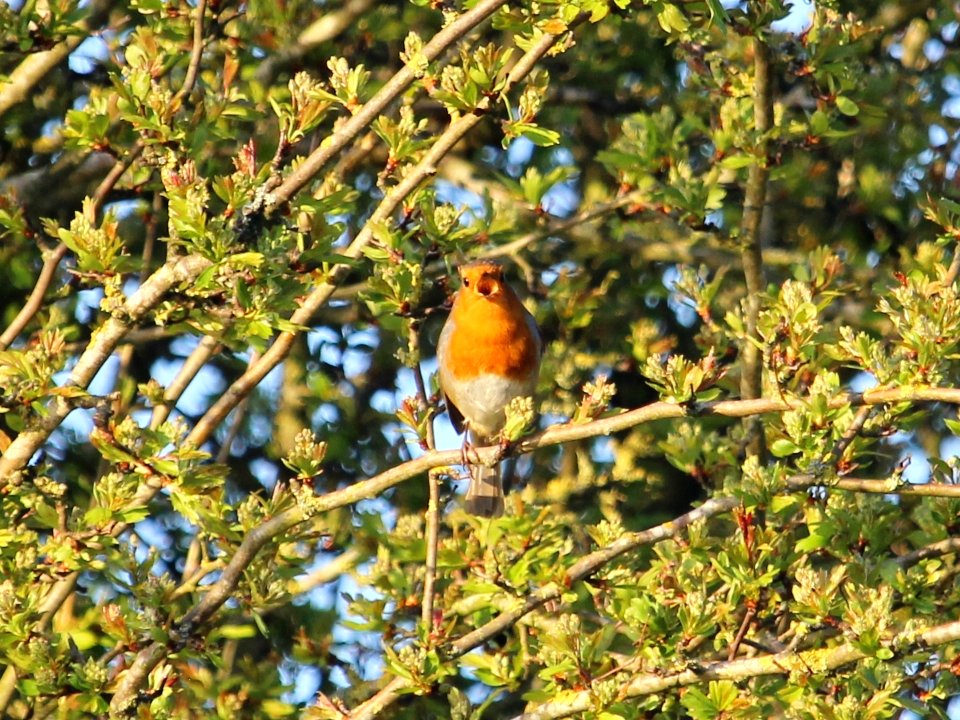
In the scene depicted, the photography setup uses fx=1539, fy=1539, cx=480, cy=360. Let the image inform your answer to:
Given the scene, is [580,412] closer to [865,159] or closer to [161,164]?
[161,164]

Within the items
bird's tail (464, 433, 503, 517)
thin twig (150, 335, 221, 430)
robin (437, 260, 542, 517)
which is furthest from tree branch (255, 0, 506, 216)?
bird's tail (464, 433, 503, 517)

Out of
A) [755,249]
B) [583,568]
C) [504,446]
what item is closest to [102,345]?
[504,446]

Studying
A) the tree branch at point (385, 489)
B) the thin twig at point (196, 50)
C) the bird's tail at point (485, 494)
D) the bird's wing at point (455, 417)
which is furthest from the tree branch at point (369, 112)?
the bird's wing at point (455, 417)

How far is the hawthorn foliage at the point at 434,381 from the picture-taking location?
4355 millimetres

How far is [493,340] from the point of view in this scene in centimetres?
624

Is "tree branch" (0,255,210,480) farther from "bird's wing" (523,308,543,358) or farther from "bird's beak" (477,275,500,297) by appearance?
"bird's wing" (523,308,543,358)

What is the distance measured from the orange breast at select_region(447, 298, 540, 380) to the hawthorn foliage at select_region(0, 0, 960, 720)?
0.24 m

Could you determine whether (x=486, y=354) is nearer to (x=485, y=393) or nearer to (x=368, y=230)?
(x=485, y=393)

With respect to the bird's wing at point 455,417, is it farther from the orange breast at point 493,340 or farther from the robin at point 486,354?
the orange breast at point 493,340

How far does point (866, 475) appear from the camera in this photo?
280 inches

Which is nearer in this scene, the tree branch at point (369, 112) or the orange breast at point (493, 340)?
the tree branch at point (369, 112)

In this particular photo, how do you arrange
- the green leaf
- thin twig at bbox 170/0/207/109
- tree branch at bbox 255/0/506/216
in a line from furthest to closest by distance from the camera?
the green leaf < thin twig at bbox 170/0/207/109 < tree branch at bbox 255/0/506/216

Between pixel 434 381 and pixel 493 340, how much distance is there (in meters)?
0.95

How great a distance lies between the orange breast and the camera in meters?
6.25
